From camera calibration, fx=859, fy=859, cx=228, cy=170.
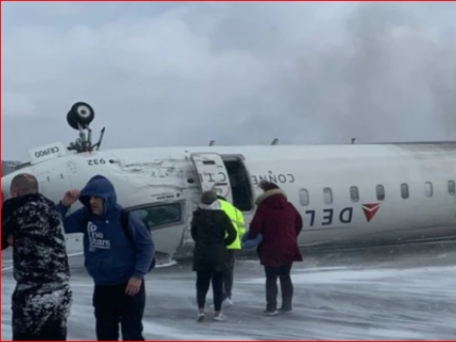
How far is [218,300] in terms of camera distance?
35.6 ft

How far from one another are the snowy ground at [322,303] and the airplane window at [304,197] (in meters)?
1.36

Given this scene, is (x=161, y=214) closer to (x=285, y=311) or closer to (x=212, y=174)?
(x=212, y=174)

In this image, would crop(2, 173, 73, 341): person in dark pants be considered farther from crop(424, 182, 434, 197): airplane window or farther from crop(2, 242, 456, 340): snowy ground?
crop(424, 182, 434, 197): airplane window

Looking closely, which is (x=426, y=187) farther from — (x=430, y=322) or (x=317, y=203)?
(x=430, y=322)

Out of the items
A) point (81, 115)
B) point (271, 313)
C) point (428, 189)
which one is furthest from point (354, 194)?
point (271, 313)

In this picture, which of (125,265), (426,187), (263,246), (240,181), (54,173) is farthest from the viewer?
(426,187)

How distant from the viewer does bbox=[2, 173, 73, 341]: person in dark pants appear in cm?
670

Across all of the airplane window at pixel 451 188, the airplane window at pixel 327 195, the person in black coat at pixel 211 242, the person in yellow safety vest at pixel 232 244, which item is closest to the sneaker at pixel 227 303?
the person in yellow safety vest at pixel 232 244

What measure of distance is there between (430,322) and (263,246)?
7.66ft

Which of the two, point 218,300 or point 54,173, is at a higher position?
point 54,173

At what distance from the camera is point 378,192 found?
19828mm

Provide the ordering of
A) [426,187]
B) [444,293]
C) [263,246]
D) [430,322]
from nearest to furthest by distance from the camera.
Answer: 1. [430,322]
2. [263,246]
3. [444,293]
4. [426,187]

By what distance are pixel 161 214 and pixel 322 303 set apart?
6.00 meters

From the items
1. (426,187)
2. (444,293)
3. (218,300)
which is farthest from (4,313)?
(426,187)
